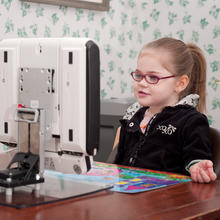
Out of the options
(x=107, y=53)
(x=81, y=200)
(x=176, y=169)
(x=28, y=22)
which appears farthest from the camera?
(x=107, y=53)

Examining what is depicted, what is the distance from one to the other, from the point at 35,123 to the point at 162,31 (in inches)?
104

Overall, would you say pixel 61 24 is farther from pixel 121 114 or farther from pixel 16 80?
pixel 16 80

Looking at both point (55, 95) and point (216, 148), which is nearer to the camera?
point (55, 95)

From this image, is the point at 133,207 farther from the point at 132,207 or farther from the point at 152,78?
the point at 152,78

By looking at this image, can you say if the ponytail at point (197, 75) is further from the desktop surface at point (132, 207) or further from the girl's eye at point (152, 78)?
the desktop surface at point (132, 207)

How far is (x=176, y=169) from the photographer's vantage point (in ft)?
5.97

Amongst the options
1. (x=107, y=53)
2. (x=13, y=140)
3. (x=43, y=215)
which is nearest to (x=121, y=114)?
(x=107, y=53)

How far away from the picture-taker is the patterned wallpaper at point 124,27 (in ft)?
10.7

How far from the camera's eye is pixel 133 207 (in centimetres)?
122

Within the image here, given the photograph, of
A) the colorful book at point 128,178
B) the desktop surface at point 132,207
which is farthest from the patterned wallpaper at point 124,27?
the desktop surface at point 132,207

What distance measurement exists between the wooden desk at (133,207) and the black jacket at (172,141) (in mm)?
331

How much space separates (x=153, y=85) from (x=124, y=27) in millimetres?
2257

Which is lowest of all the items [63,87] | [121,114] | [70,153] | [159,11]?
[121,114]

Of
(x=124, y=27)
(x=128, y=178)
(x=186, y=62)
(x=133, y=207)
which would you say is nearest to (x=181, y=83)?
(x=186, y=62)
